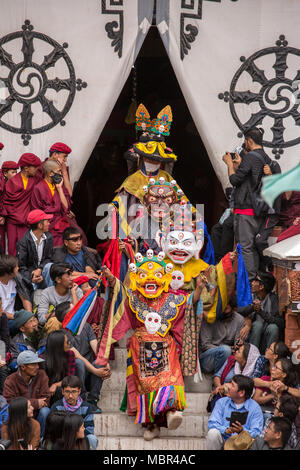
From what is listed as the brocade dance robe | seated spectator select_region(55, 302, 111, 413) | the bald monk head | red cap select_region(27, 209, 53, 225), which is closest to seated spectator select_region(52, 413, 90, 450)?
seated spectator select_region(55, 302, 111, 413)

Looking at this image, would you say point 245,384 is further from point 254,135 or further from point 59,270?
point 254,135

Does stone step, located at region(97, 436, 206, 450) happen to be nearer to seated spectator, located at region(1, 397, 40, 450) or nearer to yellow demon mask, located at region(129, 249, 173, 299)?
seated spectator, located at region(1, 397, 40, 450)

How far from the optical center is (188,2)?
32.1 ft

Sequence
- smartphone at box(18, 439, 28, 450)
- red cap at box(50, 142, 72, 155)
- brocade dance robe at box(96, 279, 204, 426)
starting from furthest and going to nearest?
red cap at box(50, 142, 72, 155) → brocade dance robe at box(96, 279, 204, 426) → smartphone at box(18, 439, 28, 450)

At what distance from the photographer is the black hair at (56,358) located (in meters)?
7.91

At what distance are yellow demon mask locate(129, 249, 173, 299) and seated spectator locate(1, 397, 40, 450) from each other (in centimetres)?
146

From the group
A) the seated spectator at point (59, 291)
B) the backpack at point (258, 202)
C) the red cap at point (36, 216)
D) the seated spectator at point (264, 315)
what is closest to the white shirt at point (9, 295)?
the seated spectator at point (59, 291)

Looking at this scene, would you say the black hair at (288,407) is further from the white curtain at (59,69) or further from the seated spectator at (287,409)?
the white curtain at (59,69)

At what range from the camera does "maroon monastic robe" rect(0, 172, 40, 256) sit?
375 inches

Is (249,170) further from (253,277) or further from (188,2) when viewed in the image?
(188,2)

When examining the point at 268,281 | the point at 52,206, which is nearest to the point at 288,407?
the point at 268,281

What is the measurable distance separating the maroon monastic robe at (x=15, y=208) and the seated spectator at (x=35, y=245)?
284mm

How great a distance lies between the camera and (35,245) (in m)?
9.20

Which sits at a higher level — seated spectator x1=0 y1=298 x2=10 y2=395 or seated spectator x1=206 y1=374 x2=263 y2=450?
seated spectator x1=0 y1=298 x2=10 y2=395
